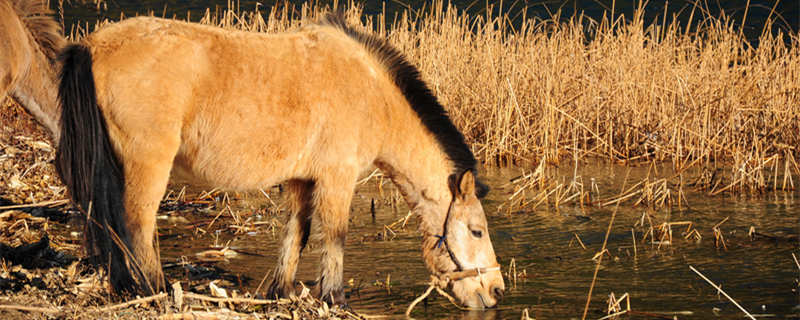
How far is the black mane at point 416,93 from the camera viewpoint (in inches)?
224

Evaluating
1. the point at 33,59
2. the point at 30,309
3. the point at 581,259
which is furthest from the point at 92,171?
the point at 581,259

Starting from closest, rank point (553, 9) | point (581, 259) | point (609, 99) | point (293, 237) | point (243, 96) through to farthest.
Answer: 1. point (243, 96)
2. point (293, 237)
3. point (581, 259)
4. point (609, 99)
5. point (553, 9)

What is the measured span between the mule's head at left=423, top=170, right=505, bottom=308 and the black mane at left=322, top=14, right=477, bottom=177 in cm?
16

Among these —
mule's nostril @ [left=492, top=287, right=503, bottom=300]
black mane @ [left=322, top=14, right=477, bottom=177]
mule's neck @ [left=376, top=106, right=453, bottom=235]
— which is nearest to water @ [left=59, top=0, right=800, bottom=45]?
black mane @ [left=322, top=14, right=477, bottom=177]

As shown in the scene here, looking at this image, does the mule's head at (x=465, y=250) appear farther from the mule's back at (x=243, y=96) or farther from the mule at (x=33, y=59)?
the mule at (x=33, y=59)

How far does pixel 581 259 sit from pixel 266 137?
Answer: 2874mm

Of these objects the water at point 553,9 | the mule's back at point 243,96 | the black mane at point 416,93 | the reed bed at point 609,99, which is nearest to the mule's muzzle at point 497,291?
the black mane at point 416,93

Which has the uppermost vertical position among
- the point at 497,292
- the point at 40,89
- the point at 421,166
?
the point at 40,89

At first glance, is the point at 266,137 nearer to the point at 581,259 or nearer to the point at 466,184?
the point at 466,184

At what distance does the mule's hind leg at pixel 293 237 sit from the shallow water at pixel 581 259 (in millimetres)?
325

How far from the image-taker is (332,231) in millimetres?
5352

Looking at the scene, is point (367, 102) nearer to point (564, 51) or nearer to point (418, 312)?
point (418, 312)

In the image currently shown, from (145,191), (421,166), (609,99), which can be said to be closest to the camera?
(145,191)

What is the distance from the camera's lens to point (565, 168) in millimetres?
10672
